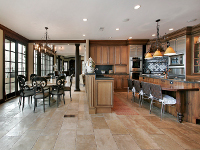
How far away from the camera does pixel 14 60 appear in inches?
200

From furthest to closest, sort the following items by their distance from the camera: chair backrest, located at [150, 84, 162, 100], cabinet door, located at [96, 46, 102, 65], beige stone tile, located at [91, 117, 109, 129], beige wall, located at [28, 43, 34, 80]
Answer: cabinet door, located at [96, 46, 102, 65]
beige wall, located at [28, 43, 34, 80]
chair backrest, located at [150, 84, 162, 100]
beige stone tile, located at [91, 117, 109, 129]

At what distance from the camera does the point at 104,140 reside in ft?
6.49

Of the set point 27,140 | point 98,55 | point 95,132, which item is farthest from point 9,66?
point 95,132

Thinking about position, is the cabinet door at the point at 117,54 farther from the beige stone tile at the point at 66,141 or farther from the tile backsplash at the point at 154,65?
the beige stone tile at the point at 66,141

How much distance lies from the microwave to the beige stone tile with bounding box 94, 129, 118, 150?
444 cm

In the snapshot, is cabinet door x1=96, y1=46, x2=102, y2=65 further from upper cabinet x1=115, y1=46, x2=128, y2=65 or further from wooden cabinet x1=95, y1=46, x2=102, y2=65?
upper cabinet x1=115, y1=46, x2=128, y2=65

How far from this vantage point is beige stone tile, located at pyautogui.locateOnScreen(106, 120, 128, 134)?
7.48ft

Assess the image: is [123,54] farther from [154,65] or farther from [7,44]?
[7,44]

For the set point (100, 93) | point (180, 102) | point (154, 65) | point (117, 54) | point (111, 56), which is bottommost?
point (180, 102)

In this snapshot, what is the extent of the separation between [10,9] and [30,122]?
284cm

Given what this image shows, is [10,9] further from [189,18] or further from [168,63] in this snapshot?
[168,63]

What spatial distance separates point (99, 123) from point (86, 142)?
0.74 m

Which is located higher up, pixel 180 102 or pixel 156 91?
pixel 156 91

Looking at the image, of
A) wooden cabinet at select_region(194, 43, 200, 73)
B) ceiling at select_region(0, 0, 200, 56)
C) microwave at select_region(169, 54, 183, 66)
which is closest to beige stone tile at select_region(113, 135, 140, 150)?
ceiling at select_region(0, 0, 200, 56)
